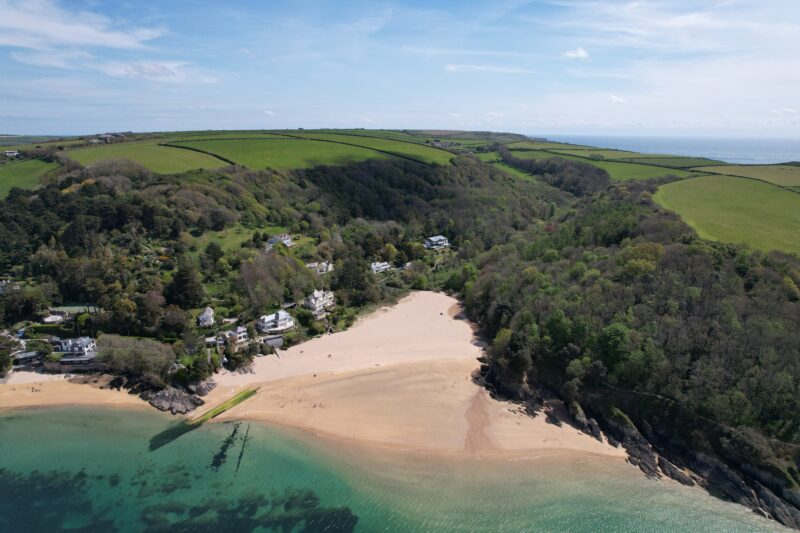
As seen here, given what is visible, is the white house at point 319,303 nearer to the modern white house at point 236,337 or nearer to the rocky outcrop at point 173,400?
the modern white house at point 236,337

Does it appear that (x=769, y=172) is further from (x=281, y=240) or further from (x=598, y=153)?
(x=281, y=240)

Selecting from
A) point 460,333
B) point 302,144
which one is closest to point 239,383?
point 460,333

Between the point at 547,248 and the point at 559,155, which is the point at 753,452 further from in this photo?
the point at 559,155

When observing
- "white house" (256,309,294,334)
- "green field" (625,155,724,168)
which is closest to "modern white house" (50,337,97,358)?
"white house" (256,309,294,334)

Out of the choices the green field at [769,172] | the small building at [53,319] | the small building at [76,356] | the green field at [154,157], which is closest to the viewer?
the small building at [76,356]

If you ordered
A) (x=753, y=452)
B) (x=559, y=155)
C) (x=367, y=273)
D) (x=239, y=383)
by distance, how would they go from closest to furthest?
(x=753, y=452), (x=239, y=383), (x=367, y=273), (x=559, y=155)

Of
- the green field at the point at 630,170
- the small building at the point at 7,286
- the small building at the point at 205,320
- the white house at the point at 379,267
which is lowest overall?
the small building at the point at 205,320

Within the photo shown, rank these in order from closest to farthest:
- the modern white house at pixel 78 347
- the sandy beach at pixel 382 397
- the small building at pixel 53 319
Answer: the sandy beach at pixel 382 397
the modern white house at pixel 78 347
the small building at pixel 53 319

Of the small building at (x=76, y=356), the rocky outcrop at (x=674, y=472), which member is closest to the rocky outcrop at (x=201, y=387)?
the small building at (x=76, y=356)
